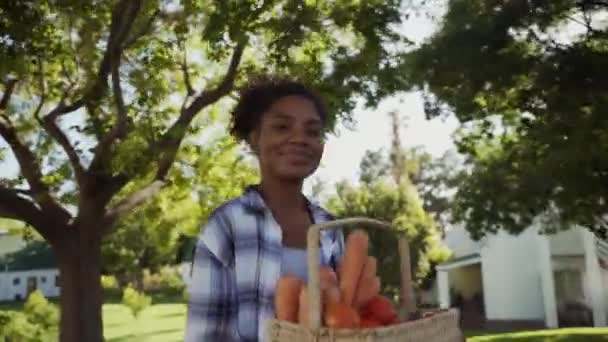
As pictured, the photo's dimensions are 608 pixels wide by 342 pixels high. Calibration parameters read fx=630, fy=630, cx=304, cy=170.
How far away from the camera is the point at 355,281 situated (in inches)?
52.2

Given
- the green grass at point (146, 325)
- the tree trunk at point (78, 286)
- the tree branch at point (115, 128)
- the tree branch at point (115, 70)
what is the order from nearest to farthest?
the tree branch at point (115, 70), the tree branch at point (115, 128), the tree trunk at point (78, 286), the green grass at point (146, 325)

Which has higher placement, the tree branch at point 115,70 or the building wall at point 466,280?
the tree branch at point 115,70

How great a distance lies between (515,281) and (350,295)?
66.5 ft

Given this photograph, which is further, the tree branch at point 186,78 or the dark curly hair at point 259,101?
the tree branch at point 186,78

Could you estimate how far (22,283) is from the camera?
56.1m

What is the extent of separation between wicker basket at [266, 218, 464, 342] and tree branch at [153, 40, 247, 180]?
7.85m

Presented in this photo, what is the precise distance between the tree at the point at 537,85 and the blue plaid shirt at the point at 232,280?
634 centimetres

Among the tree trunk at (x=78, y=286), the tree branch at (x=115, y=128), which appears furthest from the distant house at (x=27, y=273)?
the tree branch at (x=115, y=128)

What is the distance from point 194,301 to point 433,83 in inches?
273

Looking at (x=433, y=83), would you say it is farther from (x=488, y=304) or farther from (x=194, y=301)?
(x=488, y=304)

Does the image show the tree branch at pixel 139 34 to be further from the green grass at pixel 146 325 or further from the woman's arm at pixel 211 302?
the woman's arm at pixel 211 302

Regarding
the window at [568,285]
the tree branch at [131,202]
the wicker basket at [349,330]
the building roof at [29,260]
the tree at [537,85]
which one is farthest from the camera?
the building roof at [29,260]

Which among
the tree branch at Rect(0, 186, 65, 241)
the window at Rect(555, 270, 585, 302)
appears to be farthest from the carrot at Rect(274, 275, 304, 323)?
the window at Rect(555, 270, 585, 302)

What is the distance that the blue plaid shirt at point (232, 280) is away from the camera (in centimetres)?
145
